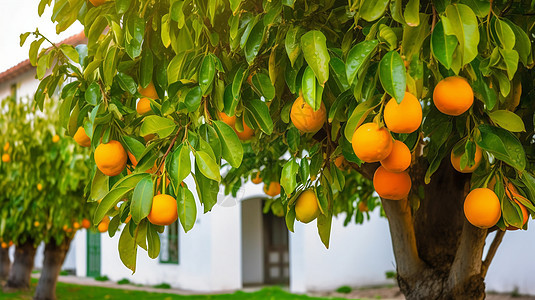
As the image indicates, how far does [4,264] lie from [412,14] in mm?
14937

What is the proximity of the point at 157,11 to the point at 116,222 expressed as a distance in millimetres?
761

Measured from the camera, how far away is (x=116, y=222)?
5.60ft

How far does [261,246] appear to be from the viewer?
13914 millimetres

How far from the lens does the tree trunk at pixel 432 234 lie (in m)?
2.90

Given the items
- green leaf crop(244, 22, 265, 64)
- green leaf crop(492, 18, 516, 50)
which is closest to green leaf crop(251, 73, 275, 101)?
green leaf crop(244, 22, 265, 64)

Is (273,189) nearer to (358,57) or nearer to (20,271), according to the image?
(358,57)

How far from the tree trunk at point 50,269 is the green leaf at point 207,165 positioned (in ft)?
27.0

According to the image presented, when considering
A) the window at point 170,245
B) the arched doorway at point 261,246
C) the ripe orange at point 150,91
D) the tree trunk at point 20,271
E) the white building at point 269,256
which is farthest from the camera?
the arched doorway at point 261,246

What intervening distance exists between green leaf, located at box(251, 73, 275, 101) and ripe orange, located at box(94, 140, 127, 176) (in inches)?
18.3

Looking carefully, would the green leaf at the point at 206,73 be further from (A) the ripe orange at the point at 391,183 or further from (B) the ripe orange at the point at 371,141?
(A) the ripe orange at the point at 391,183

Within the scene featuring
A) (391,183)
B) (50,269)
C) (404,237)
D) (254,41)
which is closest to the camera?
(254,41)

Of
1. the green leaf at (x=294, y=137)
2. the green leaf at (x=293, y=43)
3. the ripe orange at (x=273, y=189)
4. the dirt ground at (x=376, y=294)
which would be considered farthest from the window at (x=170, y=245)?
the green leaf at (x=293, y=43)

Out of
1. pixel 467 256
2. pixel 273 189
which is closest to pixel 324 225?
pixel 467 256

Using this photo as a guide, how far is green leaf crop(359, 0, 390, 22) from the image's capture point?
4.89ft
